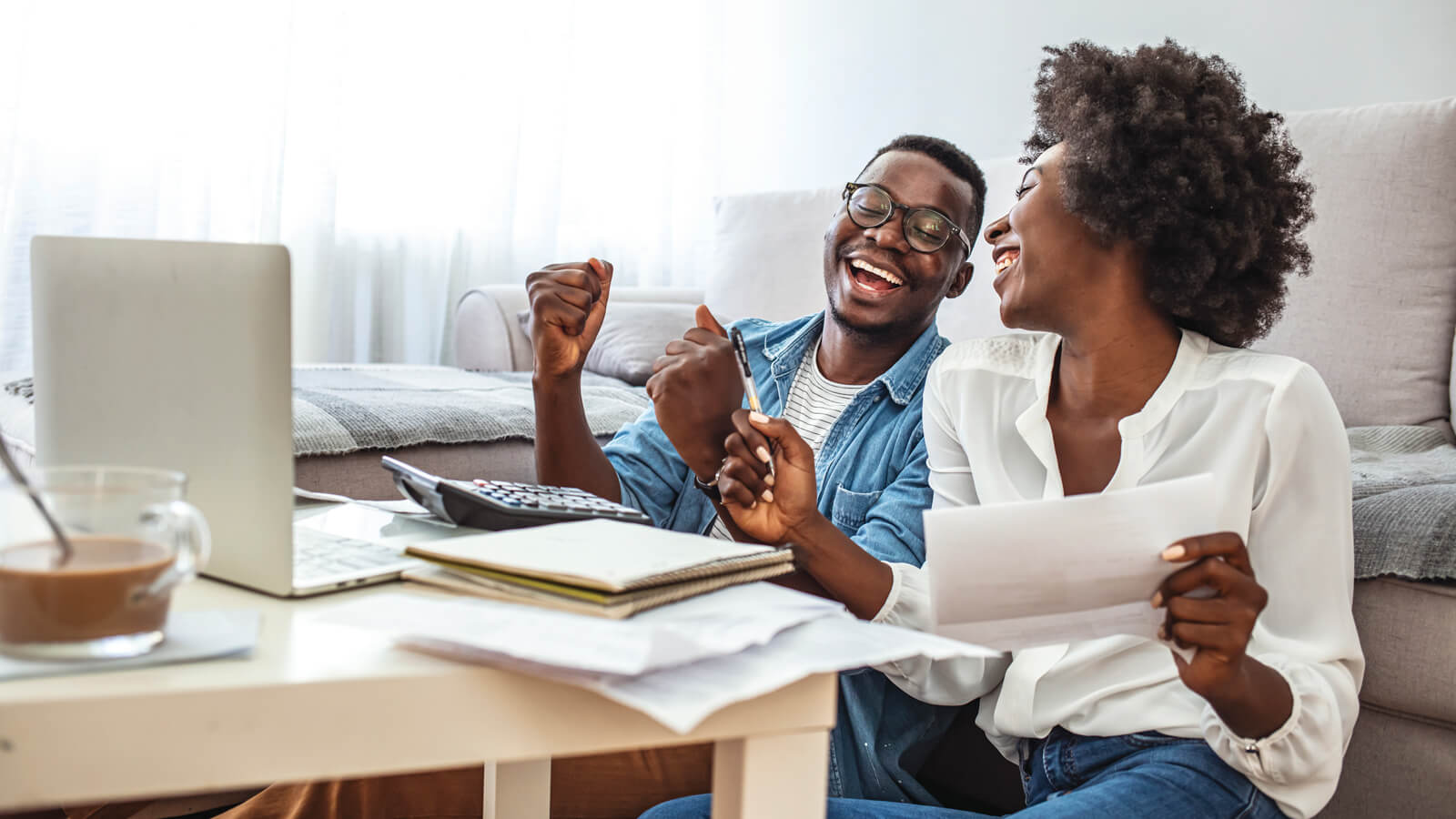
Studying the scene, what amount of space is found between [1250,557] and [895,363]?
511mm

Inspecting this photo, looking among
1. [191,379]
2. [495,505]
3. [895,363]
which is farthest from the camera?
[895,363]

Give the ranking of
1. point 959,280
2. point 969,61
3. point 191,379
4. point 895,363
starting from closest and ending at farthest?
1. point 191,379
2. point 895,363
3. point 959,280
4. point 969,61

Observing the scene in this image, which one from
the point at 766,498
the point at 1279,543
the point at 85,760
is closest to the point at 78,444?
the point at 85,760

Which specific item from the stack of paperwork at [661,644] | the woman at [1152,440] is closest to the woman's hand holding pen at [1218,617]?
the woman at [1152,440]

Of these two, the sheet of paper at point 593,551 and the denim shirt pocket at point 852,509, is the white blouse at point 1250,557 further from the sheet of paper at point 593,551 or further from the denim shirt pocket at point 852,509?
the sheet of paper at point 593,551

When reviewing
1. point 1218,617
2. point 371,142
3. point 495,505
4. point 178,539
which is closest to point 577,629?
point 178,539

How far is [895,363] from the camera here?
4.37 ft

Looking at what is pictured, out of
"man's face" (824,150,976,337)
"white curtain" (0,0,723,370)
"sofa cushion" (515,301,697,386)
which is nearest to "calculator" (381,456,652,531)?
"man's face" (824,150,976,337)

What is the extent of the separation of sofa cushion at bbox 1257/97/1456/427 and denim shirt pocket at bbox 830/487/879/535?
80cm

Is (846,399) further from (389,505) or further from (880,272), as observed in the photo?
(389,505)

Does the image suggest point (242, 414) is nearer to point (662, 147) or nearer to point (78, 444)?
point (78, 444)

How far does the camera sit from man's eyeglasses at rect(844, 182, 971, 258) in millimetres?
1350

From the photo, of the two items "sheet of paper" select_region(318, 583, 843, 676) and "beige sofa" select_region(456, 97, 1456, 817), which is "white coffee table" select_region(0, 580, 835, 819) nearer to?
"sheet of paper" select_region(318, 583, 843, 676)

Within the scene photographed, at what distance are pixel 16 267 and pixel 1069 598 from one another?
8.70ft
